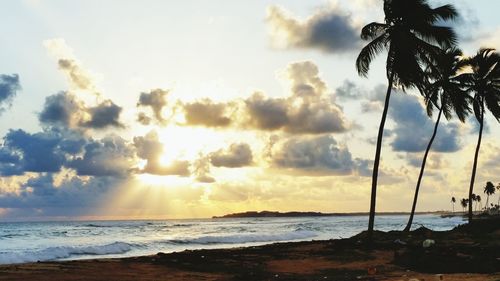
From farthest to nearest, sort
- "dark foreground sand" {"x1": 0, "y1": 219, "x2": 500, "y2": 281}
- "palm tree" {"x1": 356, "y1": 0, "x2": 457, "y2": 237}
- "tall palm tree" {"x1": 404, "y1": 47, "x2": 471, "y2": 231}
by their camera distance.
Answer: "tall palm tree" {"x1": 404, "y1": 47, "x2": 471, "y2": 231} < "palm tree" {"x1": 356, "y1": 0, "x2": 457, "y2": 237} < "dark foreground sand" {"x1": 0, "y1": 219, "x2": 500, "y2": 281}

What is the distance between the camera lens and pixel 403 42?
25.5 metres

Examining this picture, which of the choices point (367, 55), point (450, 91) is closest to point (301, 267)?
point (367, 55)

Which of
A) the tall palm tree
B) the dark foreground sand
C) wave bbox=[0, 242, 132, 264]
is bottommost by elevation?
wave bbox=[0, 242, 132, 264]

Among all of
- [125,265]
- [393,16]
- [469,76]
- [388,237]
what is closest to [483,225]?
[388,237]

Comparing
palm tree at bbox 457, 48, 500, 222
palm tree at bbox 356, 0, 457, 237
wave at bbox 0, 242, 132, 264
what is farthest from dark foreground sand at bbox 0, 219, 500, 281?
palm tree at bbox 457, 48, 500, 222

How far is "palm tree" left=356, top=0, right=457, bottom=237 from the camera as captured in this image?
25812mm

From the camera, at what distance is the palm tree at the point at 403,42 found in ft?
84.7

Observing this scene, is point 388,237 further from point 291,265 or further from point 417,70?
point 291,265

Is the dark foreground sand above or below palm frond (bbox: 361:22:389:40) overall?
below

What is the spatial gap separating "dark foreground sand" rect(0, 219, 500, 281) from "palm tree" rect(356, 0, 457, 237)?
5.22 m

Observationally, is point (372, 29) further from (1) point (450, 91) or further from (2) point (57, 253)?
(2) point (57, 253)

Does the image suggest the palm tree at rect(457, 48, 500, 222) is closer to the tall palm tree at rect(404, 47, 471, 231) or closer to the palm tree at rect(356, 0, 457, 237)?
the tall palm tree at rect(404, 47, 471, 231)

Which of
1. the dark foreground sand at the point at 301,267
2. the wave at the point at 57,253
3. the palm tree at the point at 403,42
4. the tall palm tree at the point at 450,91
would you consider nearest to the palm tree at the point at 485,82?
the tall palm tree at the point at 450,91

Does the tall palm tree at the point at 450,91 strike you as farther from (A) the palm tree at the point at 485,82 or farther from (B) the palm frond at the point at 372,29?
(B) the palm frond at the point at 372,29
